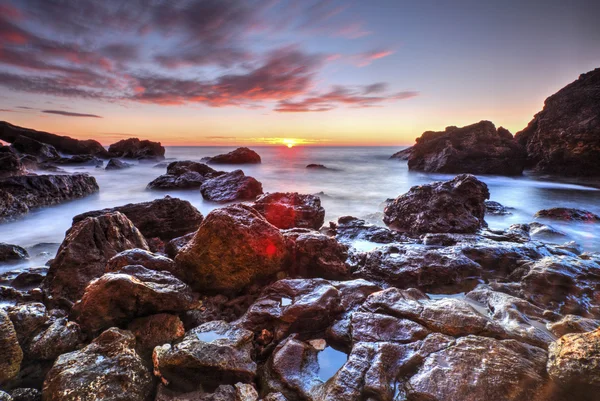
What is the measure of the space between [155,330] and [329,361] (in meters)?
1.73

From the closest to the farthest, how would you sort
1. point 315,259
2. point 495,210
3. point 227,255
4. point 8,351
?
point 8,351, point 227,255, point 315,259, point 495,210

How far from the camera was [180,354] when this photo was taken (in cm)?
229

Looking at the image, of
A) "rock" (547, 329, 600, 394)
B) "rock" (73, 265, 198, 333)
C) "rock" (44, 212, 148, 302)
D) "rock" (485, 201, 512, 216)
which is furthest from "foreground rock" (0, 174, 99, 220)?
"rock" (485, 201, 512, 216)

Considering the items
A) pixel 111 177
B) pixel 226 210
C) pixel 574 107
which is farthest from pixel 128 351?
pixel 574 107

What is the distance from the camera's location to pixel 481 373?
2.07 m

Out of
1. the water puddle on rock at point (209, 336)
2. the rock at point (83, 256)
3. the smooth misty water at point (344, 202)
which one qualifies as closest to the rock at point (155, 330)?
the water puddle on rock at point (209, 336)

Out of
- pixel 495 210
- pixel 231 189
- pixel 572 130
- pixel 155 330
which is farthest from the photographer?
pixel 572 130

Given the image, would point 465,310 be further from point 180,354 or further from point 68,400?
point 68,400

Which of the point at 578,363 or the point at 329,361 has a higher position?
the point at 578,363

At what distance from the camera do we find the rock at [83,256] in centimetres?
343

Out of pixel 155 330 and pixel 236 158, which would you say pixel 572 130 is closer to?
pixel 155 330

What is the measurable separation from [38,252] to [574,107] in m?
28.9

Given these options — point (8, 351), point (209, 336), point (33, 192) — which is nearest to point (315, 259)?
point (209, 336)

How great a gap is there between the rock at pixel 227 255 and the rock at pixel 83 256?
1138mm
